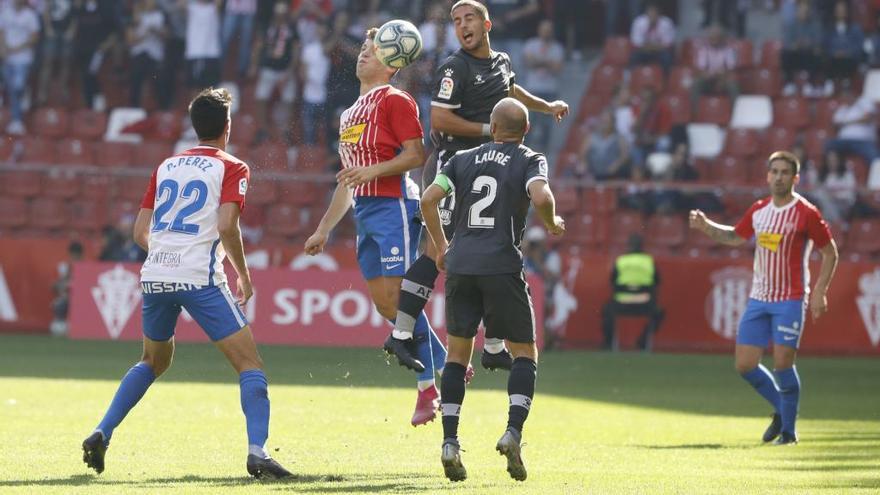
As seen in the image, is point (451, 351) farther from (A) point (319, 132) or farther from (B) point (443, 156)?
(A) point (319, 132)

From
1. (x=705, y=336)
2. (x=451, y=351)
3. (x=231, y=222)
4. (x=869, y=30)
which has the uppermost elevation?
(x=869, y=30)

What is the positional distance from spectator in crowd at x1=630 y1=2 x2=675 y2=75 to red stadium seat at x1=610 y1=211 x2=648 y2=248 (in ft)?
13.8

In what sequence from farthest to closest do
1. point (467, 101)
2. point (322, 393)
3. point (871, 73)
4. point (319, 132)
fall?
point (871, 73), point (319, 132), point (322, 393), point (467, 101)

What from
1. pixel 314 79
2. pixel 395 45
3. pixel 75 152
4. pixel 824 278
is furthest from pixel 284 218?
pixel 395 45

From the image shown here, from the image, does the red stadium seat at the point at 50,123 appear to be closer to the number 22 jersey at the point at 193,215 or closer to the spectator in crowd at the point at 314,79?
the spectator in crowd at the point at 314,79

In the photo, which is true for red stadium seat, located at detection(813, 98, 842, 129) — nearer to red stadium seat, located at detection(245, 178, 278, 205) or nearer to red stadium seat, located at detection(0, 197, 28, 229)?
red stadium seat, located at detection(245, 178, 278, 205)

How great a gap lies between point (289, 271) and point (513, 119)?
1195cm

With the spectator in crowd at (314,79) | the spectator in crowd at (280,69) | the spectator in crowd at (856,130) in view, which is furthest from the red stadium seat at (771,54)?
the spectator in crowd at (280,69)

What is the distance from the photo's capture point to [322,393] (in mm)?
14859

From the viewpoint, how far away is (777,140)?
78.1ft

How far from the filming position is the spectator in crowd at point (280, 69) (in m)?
24.2

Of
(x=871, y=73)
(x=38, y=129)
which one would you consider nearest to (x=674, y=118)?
(x=871, y=73)

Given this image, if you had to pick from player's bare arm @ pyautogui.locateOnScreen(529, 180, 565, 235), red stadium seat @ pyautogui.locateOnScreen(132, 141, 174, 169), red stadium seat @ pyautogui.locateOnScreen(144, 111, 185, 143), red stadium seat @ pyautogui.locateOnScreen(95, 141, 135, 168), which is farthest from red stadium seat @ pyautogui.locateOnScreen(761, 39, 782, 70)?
player's bare arm @ pyautogui.locateOnScreen(529, 180, 565, 235)

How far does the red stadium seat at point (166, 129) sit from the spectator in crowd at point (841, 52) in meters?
9.43
